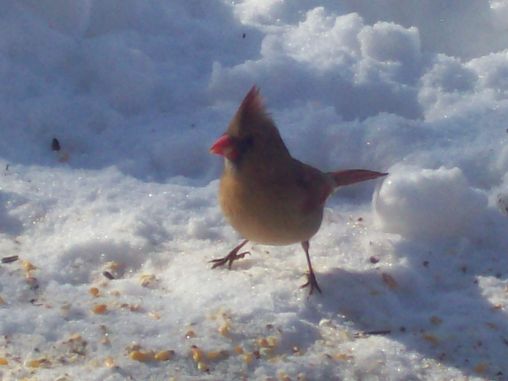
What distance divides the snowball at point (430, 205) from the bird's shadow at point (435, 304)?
0.08m

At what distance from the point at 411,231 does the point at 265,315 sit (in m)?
0.76

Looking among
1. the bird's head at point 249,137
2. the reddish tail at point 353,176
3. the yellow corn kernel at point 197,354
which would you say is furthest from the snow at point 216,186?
the bird's head at point 249,137

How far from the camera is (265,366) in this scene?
127 inches

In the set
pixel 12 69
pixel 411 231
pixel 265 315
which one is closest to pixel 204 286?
pixel 265 315

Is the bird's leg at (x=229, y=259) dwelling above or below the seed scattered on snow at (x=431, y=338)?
above

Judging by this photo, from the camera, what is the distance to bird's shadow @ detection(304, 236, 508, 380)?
339 cm

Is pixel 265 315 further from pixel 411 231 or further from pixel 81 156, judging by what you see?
pixel 81 156

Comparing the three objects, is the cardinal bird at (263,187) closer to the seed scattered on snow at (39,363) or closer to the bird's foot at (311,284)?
the bird's foot at (311,284)

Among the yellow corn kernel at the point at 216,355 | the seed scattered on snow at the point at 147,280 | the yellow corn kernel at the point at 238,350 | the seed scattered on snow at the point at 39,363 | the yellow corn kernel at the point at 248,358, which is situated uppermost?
the seed scattered on snow at the point at 147,280

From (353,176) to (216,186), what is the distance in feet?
1.72

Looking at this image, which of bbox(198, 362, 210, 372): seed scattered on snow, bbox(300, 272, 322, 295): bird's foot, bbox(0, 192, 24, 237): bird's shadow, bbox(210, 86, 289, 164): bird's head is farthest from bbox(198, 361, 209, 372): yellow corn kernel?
bbox(0, 192, 24, 237): bird's shadow

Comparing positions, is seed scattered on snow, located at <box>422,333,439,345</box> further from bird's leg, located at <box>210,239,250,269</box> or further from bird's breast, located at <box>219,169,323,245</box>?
bird's leg, located at <box>210,239,250,269</box>

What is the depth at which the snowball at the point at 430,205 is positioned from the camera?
3.92 metres

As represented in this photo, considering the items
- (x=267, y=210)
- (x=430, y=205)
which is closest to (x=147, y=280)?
(x=267, y=210)
